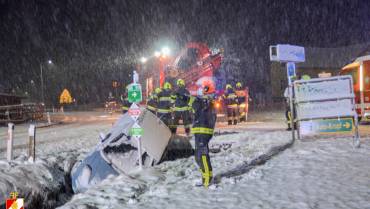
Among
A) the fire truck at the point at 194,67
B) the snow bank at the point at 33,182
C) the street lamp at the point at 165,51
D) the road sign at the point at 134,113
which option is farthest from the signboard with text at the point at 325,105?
the street lamp at the point at 165,51

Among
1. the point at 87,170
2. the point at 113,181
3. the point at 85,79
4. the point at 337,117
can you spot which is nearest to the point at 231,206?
the point at 113,181

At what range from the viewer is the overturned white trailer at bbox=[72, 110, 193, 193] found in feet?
28.9

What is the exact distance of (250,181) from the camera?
7273 mm

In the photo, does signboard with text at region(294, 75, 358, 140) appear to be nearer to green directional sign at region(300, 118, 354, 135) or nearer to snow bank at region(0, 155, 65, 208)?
green directional sign at region(300, 118, 354, 135)

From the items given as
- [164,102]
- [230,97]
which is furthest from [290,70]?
[230,97]

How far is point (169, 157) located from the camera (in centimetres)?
1037

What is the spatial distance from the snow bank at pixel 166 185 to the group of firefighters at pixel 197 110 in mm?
603

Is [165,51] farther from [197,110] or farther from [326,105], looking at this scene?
[197,110]

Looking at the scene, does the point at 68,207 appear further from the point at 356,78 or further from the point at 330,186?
the point at 356,78

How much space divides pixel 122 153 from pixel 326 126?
18.0 feet

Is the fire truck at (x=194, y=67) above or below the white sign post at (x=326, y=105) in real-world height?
above

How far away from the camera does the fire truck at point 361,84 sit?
15797 mm

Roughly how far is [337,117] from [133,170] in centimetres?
562

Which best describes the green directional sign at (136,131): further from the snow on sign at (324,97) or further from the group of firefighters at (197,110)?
the snow on sign at (324,97)
